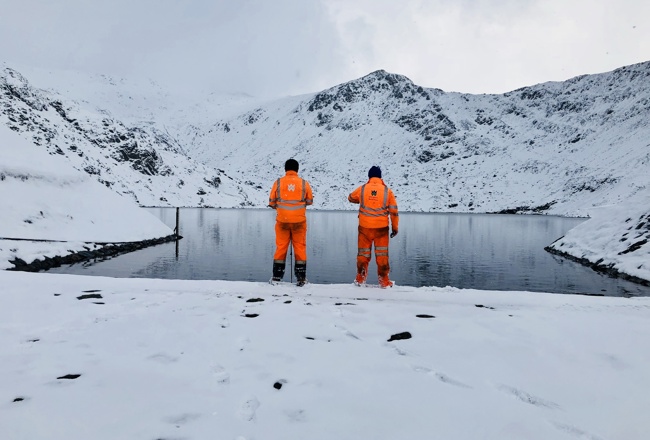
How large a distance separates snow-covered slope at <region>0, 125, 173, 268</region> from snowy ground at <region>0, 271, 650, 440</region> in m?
10.5

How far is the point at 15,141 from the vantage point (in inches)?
781

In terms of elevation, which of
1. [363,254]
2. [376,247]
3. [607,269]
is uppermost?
[376,247]

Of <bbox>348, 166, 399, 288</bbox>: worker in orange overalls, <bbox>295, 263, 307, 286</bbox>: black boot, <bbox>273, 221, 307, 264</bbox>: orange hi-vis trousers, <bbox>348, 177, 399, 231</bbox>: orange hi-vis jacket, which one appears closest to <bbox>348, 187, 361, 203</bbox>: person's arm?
<bbox>348, 166, 399, 288</bbox>: worker in orange overalls

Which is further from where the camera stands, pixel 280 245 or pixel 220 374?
pixel 280 245

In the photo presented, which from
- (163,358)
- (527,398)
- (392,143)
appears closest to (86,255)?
(163,358)

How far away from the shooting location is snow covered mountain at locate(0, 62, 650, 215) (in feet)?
287

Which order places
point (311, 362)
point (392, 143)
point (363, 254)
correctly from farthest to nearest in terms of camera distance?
point (392, 143)
point (363, 254)
point (311, 362)

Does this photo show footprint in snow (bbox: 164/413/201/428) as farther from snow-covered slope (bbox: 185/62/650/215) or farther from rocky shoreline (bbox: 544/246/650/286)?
snow-covered slope (bbox: 185/62/650/215)

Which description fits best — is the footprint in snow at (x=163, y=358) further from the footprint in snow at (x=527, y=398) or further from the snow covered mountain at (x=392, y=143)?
the snow covered mountain at (x=392, y=143)

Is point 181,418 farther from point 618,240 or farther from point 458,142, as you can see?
point 458,142

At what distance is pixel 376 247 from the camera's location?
8.39 metres

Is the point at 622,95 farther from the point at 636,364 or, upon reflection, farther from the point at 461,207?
the point at 636,364

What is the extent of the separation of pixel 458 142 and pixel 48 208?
128m

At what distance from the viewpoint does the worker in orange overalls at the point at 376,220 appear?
8.17 m
